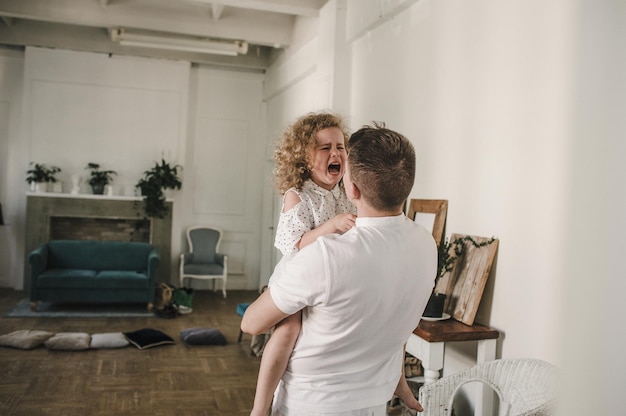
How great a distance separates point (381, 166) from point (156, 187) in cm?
741

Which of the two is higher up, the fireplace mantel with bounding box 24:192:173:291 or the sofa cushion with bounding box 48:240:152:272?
the fireplace mantel with bounding box 24:192:173:291

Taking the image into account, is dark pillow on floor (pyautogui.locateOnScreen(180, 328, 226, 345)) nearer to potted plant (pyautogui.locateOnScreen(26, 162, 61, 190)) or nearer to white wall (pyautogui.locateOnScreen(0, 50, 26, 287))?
potted plant (pyautogui.locateOnScreen(26, 162, 61, 190))

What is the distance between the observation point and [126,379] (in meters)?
4.59

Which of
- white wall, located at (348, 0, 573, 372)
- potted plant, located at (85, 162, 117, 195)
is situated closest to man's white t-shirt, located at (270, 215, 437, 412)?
white wall, located at (348, 0, 573, 372)

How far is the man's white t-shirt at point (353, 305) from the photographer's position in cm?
131

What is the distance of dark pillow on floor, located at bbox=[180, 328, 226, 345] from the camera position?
582cm

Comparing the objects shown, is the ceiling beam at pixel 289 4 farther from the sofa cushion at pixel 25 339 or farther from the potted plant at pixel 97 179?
the sofa cushion at pixel 25 339

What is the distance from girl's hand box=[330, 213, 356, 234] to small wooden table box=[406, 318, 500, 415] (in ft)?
5.08

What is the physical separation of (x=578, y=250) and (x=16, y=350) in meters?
5.78

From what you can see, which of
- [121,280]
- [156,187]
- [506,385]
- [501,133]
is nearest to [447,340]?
[506,385]

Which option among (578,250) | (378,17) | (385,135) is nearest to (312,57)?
(378,17)

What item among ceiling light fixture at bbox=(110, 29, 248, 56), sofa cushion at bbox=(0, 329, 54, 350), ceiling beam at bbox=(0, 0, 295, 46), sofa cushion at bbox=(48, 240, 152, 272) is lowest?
sofa cushion at bbox=(0, 329, 54, 350)

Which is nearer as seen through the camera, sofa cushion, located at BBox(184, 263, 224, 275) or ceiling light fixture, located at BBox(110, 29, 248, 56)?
ceiling light fixture, located at BBox(110, 29, 248, 56)

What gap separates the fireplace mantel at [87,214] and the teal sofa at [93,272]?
50 cm
